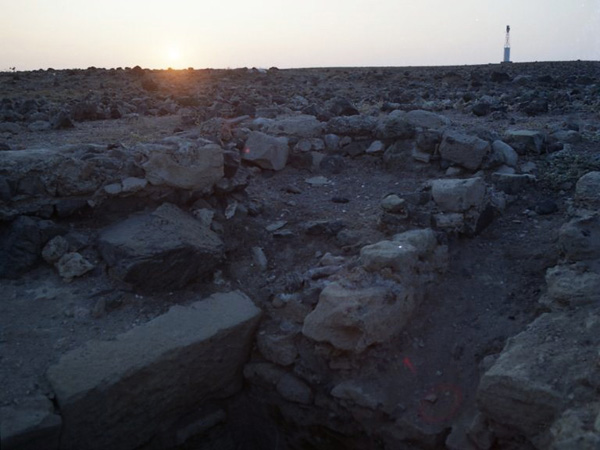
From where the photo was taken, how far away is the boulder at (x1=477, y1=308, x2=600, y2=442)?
273cm

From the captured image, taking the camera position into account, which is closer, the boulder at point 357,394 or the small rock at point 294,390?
the boulder at point 357,394

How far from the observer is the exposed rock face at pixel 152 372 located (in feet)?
10.6

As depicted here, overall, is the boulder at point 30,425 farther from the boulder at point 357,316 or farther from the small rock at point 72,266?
the boulder at point 357,316

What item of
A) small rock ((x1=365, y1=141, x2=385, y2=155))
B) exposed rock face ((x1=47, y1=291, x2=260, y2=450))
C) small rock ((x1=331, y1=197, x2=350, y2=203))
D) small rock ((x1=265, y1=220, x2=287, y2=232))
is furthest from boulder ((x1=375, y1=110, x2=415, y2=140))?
exposed rock face ((x1=47, y1=291, x2=260, y2=450))

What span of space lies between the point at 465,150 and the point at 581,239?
1798 millimetres

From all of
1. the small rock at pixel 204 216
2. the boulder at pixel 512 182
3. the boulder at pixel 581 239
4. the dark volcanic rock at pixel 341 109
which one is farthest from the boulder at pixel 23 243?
the dark volcanic rock at pixel 341 109

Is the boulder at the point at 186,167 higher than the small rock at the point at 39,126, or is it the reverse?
the small rock at the point at 39,126

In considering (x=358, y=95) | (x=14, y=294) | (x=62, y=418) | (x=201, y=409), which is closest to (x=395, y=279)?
(x=201, y=409)

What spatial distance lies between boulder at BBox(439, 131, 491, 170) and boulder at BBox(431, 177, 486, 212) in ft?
2.76

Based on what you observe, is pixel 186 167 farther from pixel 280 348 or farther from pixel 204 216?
pixel 280 348

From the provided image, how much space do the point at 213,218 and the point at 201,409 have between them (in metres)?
1.44

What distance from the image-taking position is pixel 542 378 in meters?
2.81

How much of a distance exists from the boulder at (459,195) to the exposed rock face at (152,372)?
1.63m

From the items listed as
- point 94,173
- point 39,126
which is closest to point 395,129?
point 94,173
